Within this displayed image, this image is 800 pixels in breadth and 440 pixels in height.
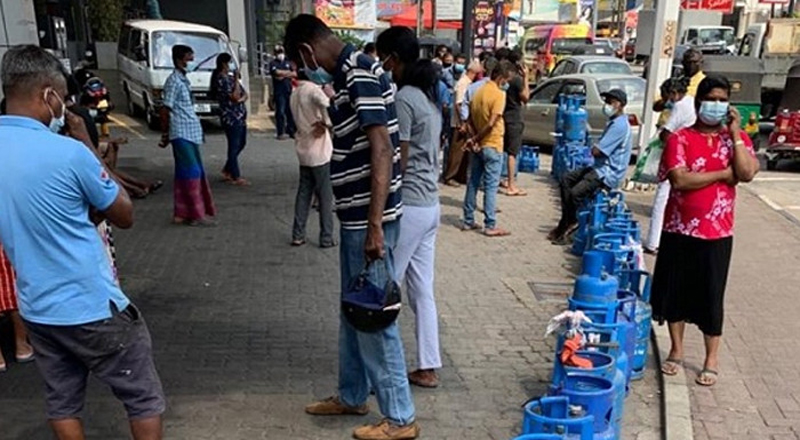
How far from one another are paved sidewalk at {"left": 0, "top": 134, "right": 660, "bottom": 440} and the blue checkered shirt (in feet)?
3.52

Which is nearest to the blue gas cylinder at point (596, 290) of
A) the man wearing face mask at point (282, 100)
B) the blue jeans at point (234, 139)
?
the blue jeans at point (234, 139)

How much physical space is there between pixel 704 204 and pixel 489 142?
332 centimetres

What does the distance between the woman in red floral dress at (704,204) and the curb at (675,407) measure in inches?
11.1

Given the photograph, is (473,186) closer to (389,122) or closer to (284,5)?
(389,122)

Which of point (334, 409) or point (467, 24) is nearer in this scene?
point (334, 409)

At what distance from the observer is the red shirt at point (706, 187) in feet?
12.1

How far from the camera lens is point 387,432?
3229 mm

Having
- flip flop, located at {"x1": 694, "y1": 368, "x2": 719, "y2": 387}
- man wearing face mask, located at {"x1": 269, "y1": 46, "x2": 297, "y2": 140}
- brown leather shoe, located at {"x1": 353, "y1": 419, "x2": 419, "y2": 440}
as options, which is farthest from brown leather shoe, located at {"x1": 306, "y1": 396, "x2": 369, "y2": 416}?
man wearing face mask, located at {"x1": 269, "y1": 46, "x2": 297, "y2": 140}

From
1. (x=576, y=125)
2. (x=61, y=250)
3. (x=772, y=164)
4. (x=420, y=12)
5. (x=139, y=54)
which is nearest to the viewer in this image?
(x=61, y=250)

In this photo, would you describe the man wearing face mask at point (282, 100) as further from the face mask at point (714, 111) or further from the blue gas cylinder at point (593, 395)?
the blue gas cylinder at point (593, 395)

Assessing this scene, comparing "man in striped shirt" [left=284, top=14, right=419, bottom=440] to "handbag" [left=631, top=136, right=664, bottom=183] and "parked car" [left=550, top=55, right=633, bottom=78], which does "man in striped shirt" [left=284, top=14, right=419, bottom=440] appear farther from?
"parked car" [left=550, top=55, right=633, bottom=78]

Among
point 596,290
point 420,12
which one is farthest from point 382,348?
point 420,12

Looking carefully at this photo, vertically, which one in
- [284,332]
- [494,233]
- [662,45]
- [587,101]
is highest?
[662,45]

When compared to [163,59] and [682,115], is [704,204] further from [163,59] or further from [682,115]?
[163,59]
